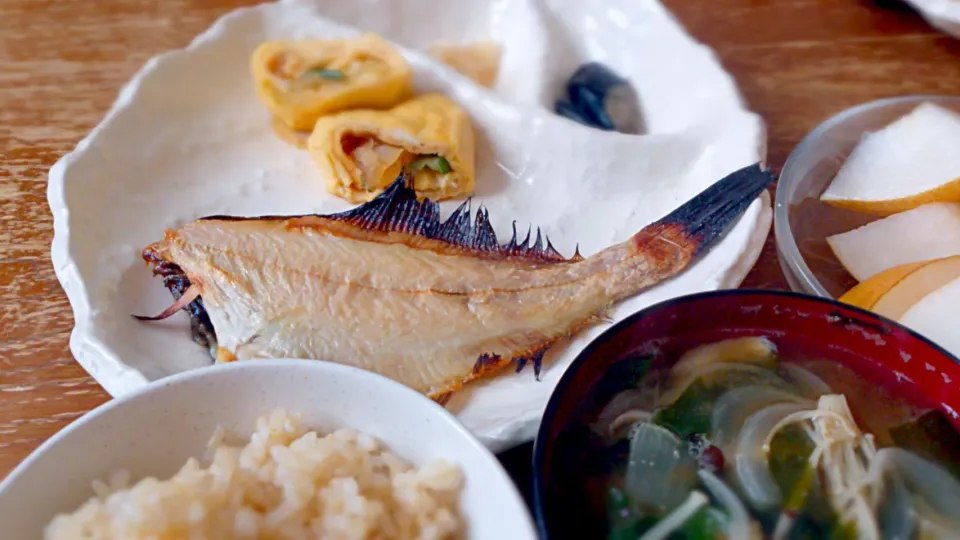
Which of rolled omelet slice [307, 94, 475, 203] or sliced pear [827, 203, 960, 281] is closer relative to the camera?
sliced pear [827, 203, 960, 281]

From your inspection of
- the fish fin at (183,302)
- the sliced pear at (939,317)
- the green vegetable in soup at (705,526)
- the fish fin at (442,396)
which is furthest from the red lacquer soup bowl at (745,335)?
the fish fin at (183,302)

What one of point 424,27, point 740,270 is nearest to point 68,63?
point 424,27

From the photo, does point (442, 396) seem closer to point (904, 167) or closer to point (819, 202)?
point (819, 202)

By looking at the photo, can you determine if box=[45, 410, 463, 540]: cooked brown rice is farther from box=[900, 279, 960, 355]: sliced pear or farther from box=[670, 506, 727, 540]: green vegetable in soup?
box=[900, 279, 960, 355]: sliced pear

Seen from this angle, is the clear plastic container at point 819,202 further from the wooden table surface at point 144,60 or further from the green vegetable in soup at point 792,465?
the green vegetable in soup at point 792,465

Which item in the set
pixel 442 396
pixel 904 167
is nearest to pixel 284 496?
pixel 442 396

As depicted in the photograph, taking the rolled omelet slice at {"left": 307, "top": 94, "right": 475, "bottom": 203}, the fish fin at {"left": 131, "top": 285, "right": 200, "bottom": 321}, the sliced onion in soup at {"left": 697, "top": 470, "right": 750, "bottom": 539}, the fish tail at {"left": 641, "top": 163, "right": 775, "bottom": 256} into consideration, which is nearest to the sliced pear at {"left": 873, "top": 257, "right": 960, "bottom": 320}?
the fish tail at {"left": 641, "top": 163, "right": 775, "bottom": 256}
